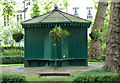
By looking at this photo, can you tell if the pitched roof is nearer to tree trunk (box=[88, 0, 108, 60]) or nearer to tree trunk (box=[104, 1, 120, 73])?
tree trunk (box=[104, 1, 120, 73])

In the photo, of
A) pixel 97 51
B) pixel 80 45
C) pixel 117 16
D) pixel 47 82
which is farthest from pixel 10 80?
pixel 97 51

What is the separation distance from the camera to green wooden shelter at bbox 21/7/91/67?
16.5m

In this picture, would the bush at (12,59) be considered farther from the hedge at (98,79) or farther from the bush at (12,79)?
the hedge at (98,79)

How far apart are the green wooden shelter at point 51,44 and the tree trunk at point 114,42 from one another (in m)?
5.12

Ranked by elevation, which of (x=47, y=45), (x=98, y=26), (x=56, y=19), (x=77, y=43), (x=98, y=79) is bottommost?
(x=98, y=79)

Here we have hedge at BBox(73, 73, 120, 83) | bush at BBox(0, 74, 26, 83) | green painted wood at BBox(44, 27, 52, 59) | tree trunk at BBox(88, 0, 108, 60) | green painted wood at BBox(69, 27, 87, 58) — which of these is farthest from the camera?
tree trunk at BBox(88, 0, 108, 60)

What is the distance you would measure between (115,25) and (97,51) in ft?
42.7

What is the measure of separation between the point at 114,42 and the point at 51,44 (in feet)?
21.1

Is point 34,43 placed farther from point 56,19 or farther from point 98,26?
point 98,26

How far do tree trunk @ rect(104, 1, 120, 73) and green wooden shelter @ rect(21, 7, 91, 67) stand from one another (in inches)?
202

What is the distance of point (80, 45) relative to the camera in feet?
55.6

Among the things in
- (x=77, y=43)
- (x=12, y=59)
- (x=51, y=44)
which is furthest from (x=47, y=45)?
(x=12, y=59)

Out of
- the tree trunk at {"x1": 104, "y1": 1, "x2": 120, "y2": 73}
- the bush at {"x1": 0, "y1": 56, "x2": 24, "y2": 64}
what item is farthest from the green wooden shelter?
the bush at {"x1": 0, "y1": 56, "x2": 24, "y2": 64}

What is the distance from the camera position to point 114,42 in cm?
1118
